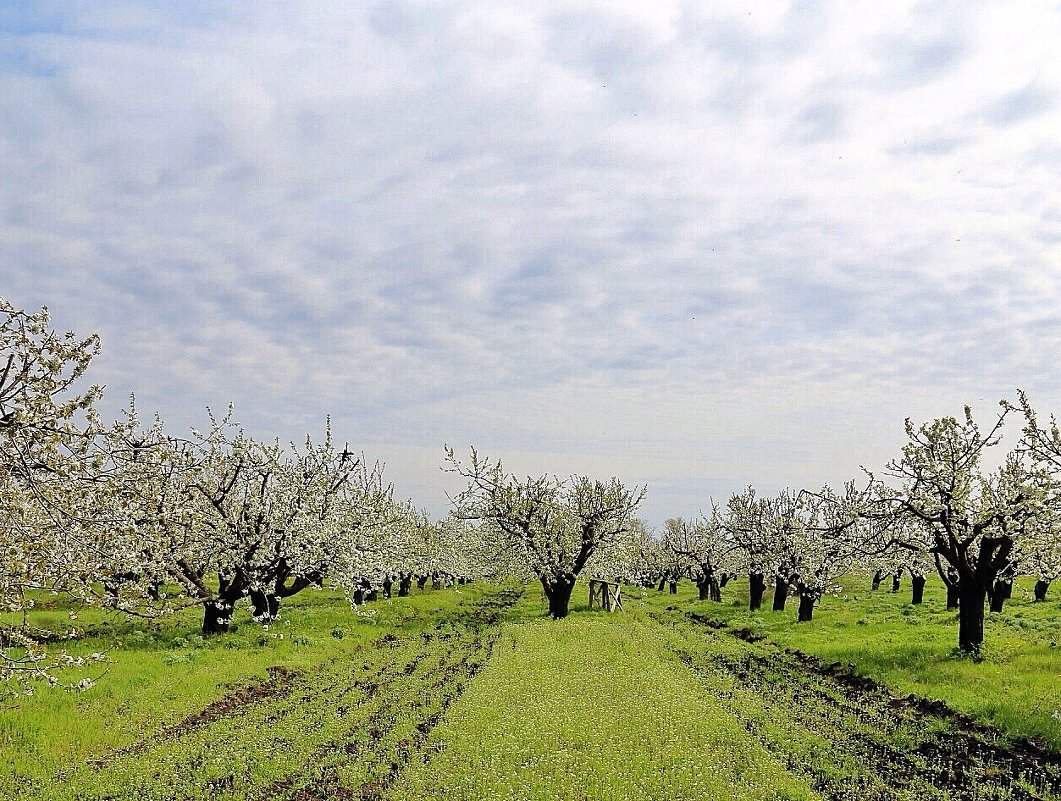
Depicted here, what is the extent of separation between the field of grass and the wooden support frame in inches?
682

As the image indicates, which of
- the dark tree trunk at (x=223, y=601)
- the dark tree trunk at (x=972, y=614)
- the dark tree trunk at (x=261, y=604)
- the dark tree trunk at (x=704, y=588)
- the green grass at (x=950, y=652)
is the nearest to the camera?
the green grass at (x=950, y=652)

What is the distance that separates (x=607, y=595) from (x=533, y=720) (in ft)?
120

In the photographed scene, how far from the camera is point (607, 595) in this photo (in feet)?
178

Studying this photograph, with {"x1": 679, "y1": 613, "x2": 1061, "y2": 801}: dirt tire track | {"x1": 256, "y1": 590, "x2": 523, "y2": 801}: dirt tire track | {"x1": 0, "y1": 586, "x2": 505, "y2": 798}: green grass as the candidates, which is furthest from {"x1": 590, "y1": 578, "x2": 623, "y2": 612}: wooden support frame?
{"x1": 679, "y1": 613, "x2": 1061, "y2": 801}: dirt tire track

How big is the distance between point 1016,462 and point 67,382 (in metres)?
33.2

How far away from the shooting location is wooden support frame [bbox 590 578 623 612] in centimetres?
5247

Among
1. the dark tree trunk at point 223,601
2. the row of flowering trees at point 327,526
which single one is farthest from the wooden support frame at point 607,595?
the dark tree trunk at point 223,601

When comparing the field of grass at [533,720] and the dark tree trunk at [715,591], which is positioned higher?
the field of grass at [533,720]

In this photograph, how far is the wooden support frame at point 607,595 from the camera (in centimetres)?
5247

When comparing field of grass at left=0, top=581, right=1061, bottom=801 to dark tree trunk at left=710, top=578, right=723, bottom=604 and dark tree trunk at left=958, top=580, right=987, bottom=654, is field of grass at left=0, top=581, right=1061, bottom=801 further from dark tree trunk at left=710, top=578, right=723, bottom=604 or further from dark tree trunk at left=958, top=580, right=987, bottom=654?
dark tree trunk at left=710, top=578, right=723, bottom=604

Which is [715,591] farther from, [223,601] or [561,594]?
[223,601]

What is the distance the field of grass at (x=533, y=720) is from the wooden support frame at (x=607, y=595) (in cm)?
1733

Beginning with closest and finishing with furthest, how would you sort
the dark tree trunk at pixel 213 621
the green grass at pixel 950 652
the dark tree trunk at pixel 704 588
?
the green grass at pixel 950 652, the dark tree trunk at pixel 213 621, the dark tree trunk at pixel 704 588

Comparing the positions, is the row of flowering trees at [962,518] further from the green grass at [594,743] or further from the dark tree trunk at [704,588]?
the dark tree trunk at [704,588]
